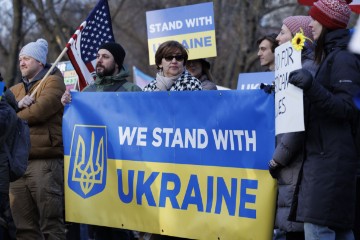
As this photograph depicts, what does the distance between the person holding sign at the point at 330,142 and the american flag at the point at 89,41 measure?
3.32 m

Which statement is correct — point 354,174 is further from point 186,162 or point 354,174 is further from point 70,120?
point 70,120

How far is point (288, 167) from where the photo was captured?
558cm

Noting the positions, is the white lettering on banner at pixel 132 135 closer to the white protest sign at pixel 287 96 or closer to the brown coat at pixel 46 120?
the brown coat at pixel 46 120

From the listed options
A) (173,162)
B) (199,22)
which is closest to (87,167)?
(173,162)

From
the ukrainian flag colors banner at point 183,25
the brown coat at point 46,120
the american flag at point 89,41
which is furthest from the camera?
the ukrainian flag colors banner at point 183,25

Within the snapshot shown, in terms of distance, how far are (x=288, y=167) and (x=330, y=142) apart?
606mm

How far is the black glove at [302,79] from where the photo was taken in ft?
16.0

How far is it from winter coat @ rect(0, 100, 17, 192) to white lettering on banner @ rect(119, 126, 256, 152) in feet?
2.98

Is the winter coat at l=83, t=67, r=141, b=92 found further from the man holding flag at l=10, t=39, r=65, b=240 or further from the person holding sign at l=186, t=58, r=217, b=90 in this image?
the person holding sign at l=186, t=58, r=217, b=90

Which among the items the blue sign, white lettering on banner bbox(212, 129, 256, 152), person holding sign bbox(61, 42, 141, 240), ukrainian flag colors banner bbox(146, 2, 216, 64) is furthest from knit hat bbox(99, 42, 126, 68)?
the blue sign

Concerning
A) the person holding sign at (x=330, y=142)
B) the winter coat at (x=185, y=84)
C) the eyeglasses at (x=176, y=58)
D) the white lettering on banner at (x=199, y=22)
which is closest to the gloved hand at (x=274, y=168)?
the person holding sign at (x=330, y=142)

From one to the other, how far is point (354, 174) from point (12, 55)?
43.8ft

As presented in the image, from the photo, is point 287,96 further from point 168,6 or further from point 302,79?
point 168,6

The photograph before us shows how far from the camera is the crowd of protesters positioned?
4.99 metres
